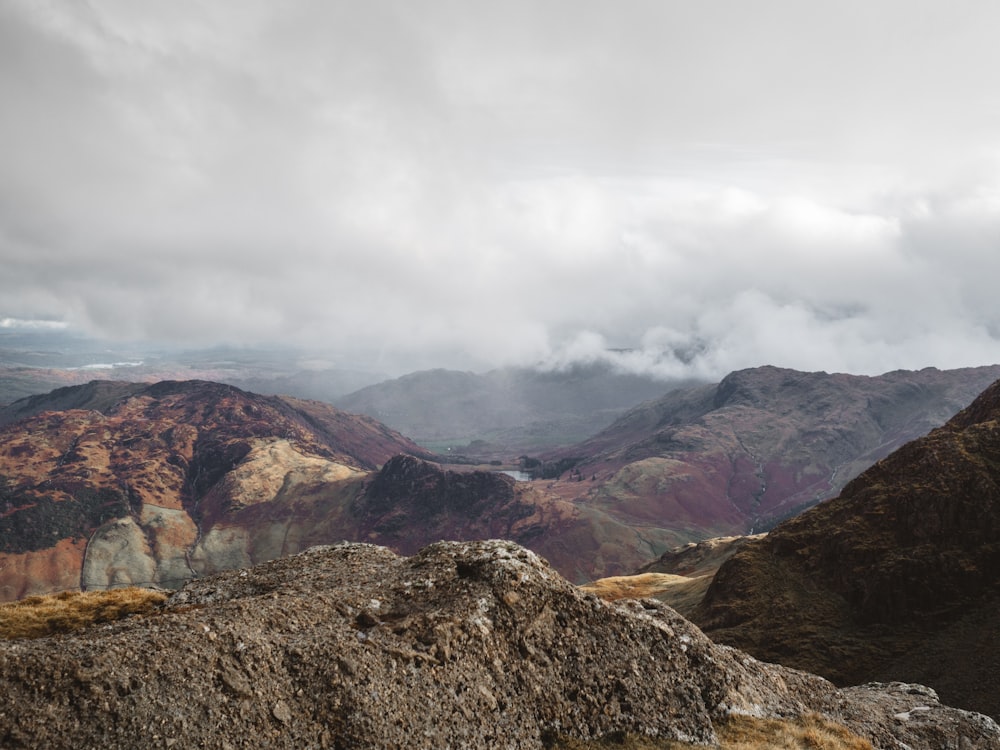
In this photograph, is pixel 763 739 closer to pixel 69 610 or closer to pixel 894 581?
pixel 69 610

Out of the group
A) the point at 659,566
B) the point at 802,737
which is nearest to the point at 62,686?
the point at 802,737

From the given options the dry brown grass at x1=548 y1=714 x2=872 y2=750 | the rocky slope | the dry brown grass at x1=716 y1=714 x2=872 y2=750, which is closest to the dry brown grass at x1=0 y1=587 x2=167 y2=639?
the rocky slope

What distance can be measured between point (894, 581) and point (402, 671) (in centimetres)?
6926

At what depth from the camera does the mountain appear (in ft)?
181

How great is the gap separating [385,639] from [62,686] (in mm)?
9317

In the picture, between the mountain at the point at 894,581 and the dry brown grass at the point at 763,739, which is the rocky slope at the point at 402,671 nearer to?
the dry brown grass at the point at 763,739

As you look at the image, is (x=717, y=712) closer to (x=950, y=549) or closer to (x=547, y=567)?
(x=547, y=567)

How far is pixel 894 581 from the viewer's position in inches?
2591

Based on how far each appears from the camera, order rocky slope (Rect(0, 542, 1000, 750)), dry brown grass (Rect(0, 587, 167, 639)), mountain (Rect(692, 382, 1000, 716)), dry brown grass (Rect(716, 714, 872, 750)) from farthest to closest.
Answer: mountain (Rect(692, 382, 1000, 716)) < dry brown grass (Rect(716, 714, 872, 750)) < dry brown grass (Rect(0, 587, 167, 639)) < rocky slope (Rect(0, 542, 1000, 750))

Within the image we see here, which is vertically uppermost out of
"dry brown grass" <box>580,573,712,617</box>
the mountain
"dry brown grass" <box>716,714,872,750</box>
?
"dry brown grass" <box>716,714,872,750</box>

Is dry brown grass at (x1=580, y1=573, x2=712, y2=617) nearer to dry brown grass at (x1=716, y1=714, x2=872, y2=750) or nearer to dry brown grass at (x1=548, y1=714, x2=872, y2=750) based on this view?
dry brown grass at (x1=548, y1=714, x2=872, y2=750)

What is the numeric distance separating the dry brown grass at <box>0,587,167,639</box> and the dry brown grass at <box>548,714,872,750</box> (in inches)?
701

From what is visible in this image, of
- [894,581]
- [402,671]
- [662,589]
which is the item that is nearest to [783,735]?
[402,671]

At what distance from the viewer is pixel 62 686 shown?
14672mm
